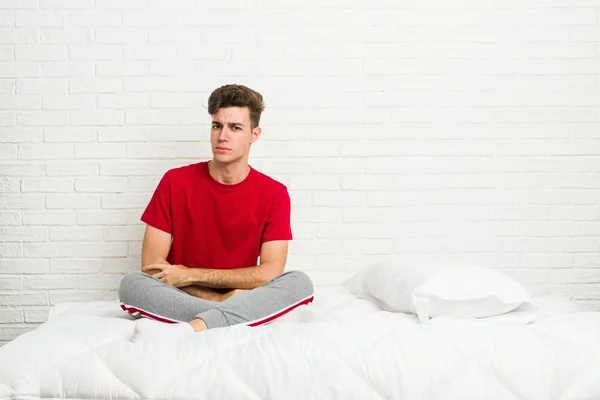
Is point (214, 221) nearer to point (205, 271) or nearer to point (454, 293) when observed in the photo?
point (205, 271)

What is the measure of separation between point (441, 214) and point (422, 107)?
20.9 inches

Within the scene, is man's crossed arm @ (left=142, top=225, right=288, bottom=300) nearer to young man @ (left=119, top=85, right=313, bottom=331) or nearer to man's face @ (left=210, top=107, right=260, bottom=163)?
young man @ (left=119, top=85, right=313, bottom=331)

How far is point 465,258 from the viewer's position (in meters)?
3.69

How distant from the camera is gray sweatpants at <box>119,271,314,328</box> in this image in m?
2.43

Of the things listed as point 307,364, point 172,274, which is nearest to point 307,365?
point 307,364

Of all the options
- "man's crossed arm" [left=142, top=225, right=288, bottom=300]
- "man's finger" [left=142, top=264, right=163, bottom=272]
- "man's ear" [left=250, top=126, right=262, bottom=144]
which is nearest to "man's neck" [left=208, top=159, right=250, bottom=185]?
"man's ear" [left=250, top=126, right=262, bottom=144]

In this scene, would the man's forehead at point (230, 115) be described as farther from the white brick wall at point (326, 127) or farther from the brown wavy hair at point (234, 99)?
the white brick wall at point (326, 127)

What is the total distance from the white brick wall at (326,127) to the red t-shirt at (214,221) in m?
0.47

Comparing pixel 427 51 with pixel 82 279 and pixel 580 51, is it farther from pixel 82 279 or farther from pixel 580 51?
pixel 82 279

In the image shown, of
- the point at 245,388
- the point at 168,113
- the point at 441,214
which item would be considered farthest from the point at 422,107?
the point at 245,388

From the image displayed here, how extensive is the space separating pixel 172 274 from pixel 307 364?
3.18 feet

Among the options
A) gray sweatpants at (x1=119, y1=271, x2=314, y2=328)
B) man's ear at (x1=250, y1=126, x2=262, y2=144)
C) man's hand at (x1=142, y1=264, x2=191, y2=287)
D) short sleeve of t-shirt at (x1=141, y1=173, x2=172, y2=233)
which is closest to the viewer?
gray sweatpants at (x1=119, y1=271, x2=314, y2=328)

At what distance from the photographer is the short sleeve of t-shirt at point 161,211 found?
3.12 meters

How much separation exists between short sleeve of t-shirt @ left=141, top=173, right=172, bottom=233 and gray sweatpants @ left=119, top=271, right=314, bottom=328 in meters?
0.45
